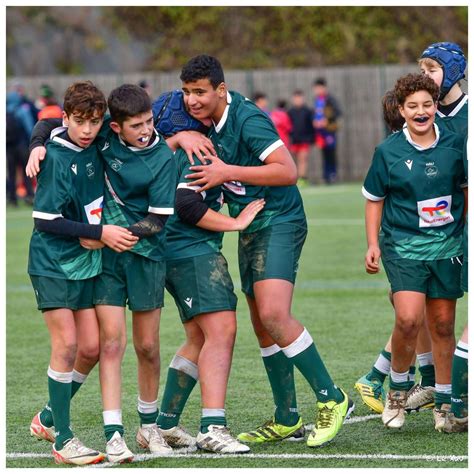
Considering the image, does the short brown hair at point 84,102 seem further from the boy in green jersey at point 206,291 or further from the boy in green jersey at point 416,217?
the boy in green jersey at point 416,217

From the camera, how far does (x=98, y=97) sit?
216 inches

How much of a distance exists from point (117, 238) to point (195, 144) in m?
0.64

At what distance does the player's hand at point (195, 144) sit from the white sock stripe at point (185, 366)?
3.34ft

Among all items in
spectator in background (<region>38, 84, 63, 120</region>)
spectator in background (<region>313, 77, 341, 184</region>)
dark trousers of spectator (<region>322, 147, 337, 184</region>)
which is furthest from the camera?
dark trousers of spectator (<region>322, 147, 337, 184</region>)

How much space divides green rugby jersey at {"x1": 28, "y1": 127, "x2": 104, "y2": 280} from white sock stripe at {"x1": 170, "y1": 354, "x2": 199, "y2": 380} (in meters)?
0.69

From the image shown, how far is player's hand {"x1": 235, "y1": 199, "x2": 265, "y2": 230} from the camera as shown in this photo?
5.70 m

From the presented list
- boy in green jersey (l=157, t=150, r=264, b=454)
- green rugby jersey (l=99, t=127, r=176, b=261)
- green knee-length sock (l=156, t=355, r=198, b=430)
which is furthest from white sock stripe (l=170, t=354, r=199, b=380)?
green rugby jersey (l=99, t=127, r=176, b=261)

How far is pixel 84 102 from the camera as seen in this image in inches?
214

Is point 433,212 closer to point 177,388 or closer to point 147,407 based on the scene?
point 177,388

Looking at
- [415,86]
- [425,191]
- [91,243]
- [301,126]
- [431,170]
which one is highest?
[301,126]

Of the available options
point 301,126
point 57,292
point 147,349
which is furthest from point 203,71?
point 301,126

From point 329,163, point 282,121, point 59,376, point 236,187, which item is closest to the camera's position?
point 59,376

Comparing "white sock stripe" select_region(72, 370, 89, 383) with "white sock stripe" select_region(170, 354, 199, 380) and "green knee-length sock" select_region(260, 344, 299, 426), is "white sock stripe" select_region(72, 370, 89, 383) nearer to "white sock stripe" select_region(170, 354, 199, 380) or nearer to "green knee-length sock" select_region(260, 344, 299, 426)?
"white sock stripe" select_region(170, 354, 199, 380)

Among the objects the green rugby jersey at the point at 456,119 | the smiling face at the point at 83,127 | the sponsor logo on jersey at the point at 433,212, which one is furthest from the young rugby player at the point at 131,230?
the green rugby jersey at the point at 456,119
